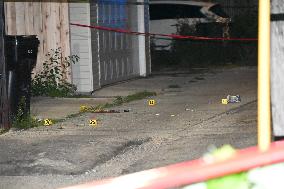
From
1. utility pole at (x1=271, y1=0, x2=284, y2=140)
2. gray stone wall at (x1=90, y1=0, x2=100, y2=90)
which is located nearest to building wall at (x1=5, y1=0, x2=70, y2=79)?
gray stone wall at (x1=90, y1=0, x2=100, y2=90)

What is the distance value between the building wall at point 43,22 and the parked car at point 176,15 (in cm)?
728

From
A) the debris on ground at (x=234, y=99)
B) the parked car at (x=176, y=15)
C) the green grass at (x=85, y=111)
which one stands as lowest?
the green grass at (x=85, y=111)

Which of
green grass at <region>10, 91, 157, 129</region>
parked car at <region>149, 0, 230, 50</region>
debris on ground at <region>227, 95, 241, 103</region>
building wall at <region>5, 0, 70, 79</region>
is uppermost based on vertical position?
parked car at <region>149, 0, 230, 50</region>

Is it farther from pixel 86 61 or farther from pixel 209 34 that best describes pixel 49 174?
pixel 209 34

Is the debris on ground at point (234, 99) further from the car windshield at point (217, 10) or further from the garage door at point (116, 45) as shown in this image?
the car windshield at point (217, 10)

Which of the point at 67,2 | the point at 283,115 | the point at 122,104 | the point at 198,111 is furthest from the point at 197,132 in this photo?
the point at 67,2

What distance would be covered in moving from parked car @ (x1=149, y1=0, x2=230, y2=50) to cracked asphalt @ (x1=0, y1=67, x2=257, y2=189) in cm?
805

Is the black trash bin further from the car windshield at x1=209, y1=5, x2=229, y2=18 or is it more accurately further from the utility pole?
the car windshield at x1=209, y1=5, x2=229, y2=18

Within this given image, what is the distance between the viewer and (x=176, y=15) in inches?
787

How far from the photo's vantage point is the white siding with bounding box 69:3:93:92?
12.7 meters

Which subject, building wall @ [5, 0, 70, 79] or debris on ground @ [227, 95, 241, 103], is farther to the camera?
building wall @ [5, 0, 70, 79]

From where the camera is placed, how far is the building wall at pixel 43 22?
12664mm

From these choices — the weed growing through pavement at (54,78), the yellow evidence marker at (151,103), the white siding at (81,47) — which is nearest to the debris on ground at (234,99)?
the yellow evidence marker at (151,103)

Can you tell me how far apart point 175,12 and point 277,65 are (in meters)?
16.1
